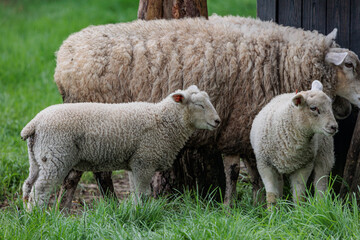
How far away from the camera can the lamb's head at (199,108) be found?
500cm

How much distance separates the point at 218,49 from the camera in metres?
5.65

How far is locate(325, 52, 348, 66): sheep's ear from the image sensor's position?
553 centimetres

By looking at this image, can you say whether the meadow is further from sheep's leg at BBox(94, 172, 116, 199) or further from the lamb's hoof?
sheep's leg at BBox(94, 172, 116, 199)

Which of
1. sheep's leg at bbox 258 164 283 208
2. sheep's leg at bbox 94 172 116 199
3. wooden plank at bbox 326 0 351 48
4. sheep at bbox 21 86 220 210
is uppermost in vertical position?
wooden plank at bbox 326 0 351 48

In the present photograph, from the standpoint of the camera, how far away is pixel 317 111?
15.1 ft

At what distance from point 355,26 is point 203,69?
160 cm

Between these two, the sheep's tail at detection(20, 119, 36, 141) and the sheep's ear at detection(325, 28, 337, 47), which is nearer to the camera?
the sheep's tail at detection(20, 119, 36, 141)

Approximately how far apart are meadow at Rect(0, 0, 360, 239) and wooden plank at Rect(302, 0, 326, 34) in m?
1.87

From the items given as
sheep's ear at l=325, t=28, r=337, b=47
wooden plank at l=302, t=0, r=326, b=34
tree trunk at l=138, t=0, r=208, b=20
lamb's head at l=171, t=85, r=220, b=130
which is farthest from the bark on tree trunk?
tree trunk at l=138, t=0, r=208, b=20

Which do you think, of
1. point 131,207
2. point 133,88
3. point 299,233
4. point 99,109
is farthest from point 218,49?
point 299,233

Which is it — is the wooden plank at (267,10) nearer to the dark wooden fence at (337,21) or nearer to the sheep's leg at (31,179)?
the dark wooden fence at (337,21)

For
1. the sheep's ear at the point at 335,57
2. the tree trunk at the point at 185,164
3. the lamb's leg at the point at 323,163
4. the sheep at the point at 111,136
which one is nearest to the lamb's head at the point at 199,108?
the sheep at the point at 111,136

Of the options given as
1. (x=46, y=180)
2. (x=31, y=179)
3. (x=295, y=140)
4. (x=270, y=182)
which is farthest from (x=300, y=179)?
(x=31, y=179)

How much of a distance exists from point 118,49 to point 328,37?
2041mm
